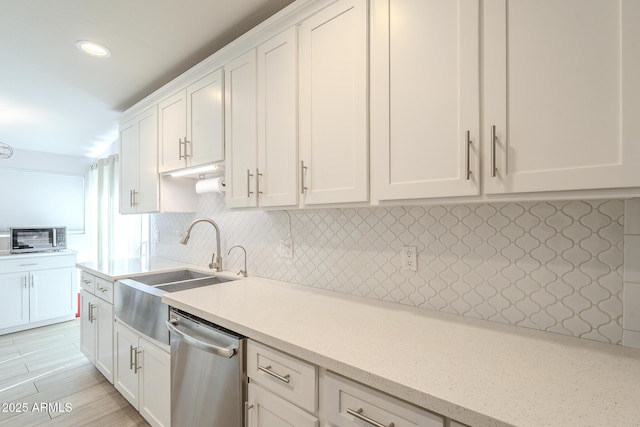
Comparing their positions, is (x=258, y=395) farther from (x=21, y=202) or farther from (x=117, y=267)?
(x=21, y=202)

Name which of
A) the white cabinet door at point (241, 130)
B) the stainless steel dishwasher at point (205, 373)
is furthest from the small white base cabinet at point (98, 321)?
the white cabinet door at point (241, 130)

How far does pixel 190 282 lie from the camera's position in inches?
82.7

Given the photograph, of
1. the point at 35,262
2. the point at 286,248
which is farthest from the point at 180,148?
the point at 35,262

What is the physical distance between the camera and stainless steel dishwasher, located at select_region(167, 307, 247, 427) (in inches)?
47.2

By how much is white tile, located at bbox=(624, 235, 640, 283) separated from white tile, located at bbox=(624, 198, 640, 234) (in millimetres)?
21

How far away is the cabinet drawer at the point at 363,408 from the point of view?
747 millimetres

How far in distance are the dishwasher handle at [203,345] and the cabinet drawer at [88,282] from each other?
1370 mm

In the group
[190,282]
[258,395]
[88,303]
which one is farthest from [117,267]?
[258,395]

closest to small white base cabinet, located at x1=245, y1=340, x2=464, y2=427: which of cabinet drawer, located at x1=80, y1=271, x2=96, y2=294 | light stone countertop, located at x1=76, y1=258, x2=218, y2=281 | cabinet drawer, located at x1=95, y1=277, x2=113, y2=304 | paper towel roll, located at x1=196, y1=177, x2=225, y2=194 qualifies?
paper towel roll, located at x1=196, y1=177, x2=225, y2=194

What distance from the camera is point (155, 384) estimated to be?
1.75 m

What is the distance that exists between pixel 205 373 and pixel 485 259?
4.28 ft

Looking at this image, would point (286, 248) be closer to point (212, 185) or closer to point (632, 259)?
point (212, 185)

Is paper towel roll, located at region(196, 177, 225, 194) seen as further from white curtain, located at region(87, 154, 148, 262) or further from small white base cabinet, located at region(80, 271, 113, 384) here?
white curtain, located at region(87, 154, 148, 262)

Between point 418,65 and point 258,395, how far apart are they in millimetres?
1349
